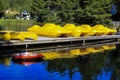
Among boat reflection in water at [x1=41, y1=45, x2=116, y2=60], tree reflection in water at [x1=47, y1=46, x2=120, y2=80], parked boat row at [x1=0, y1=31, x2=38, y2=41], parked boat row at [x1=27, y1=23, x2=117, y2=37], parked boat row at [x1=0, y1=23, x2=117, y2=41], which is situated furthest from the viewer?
parked boat row at [x1=27, y1=23, x2=117, y2=37]

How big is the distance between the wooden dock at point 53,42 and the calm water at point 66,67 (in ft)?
7.39

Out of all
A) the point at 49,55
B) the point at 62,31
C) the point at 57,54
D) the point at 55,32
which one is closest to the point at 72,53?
the point at 57,54

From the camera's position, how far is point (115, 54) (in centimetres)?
3659

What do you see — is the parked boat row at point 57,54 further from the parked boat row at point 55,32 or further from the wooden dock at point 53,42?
the parked boat row at point 55,32

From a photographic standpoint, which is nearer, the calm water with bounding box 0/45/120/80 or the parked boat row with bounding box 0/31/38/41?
the calm water with bounding box 0/45/120/80

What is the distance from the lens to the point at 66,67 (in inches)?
1092

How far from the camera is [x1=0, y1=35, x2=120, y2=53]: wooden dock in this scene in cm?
3380

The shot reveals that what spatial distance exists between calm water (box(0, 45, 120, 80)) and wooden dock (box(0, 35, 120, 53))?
88.6 inches

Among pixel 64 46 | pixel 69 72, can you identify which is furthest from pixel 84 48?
pixel 69 72

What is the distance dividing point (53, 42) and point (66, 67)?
11.1m

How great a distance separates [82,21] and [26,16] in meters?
53.6

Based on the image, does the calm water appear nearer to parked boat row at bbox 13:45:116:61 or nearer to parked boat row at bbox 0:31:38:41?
parked boat row at bbox 13:45:116:61

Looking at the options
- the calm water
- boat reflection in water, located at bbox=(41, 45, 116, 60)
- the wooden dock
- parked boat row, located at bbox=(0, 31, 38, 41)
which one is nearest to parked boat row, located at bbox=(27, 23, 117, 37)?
the wooden dock

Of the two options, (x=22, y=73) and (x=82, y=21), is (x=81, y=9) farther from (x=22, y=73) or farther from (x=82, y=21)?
(x=22, y=73)
